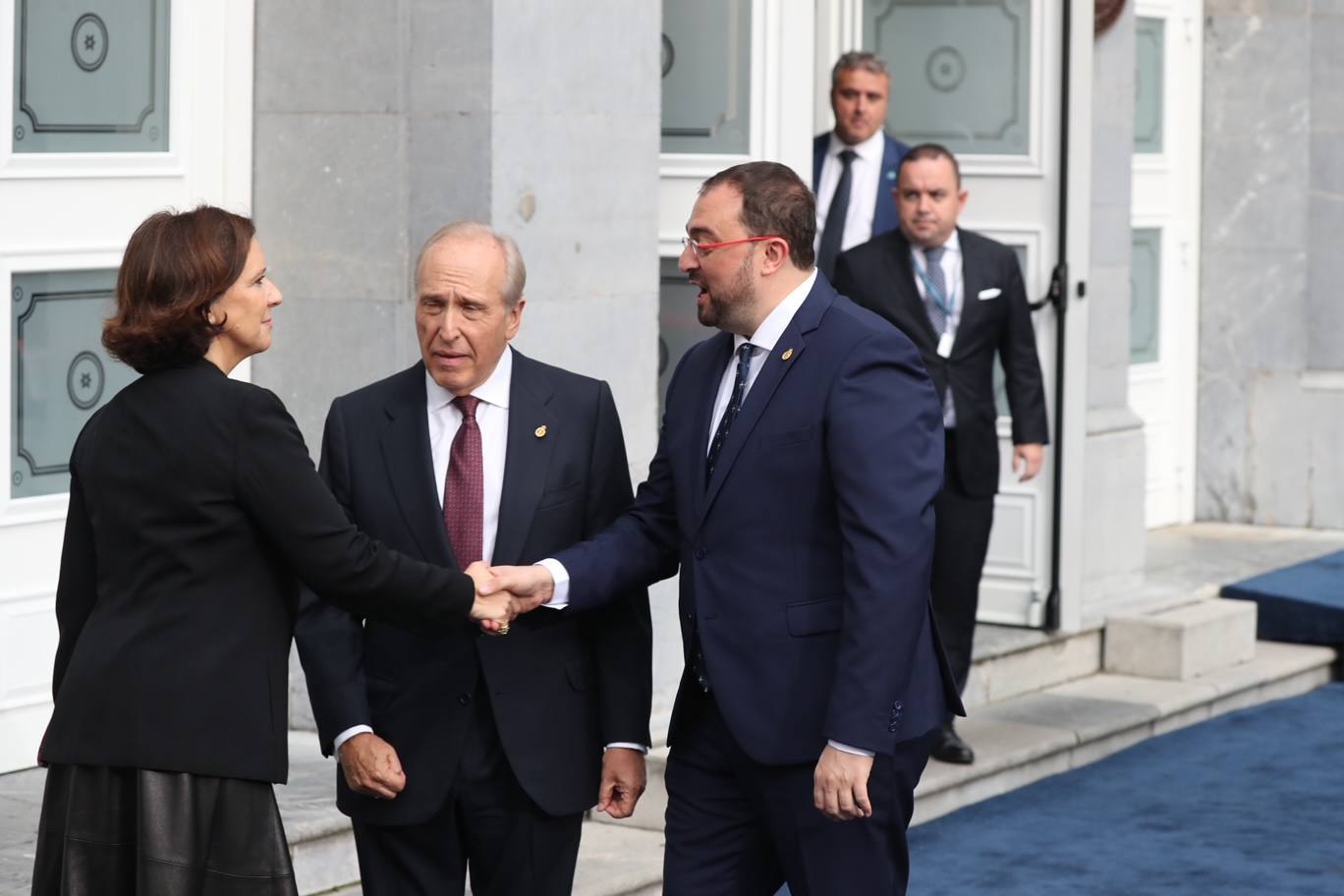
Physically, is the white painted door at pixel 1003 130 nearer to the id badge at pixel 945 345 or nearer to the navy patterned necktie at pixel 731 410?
the id badge at pixel 945 345

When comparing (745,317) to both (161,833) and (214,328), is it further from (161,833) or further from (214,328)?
(161,833)

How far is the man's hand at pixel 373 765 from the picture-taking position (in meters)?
3.69

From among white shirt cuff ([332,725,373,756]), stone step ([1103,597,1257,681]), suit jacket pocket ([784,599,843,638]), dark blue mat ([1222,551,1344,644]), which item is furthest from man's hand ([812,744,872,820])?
dark blue mat ([1222,551,1344,644])

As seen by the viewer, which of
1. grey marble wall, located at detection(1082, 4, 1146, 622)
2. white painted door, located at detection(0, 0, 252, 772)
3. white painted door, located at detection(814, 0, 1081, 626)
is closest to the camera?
white painted door, located at detection(0, 0, 252, 772)

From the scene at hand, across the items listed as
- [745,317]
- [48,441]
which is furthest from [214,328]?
[48,441]

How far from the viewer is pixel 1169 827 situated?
21.2 feet

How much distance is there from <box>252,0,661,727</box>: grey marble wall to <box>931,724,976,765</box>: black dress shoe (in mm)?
1565

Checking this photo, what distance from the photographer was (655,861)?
5.68 m

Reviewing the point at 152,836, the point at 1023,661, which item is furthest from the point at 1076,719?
the point at 152,836

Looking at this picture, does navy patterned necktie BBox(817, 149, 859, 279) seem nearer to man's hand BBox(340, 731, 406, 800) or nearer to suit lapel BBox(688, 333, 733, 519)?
suit lapel BBox(688, 333, 733, 519)

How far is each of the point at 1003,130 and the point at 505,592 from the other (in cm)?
479

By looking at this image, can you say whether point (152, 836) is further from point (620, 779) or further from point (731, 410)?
point (731, 410)

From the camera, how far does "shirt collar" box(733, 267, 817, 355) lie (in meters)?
3.83

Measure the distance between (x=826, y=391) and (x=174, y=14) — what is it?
2.77m
